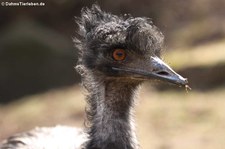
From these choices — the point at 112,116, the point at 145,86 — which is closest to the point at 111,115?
the point at 112,116

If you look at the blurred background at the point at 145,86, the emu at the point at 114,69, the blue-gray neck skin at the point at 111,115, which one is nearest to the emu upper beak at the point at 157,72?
the emu at the point at 114,69

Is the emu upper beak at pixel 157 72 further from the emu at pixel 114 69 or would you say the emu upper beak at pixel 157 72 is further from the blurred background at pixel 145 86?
the blurred background at pixel 145 86

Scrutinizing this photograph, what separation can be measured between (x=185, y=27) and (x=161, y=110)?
2623 millimetres

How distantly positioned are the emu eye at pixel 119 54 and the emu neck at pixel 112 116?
19 cm

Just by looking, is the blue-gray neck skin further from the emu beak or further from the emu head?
the emu beak

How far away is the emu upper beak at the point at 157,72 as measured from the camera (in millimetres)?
4039

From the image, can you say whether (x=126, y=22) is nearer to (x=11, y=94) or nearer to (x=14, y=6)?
(x=11, y=94)

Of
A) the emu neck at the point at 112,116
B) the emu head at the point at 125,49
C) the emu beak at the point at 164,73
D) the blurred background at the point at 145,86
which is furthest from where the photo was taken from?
the blurred background at the point at 145,86

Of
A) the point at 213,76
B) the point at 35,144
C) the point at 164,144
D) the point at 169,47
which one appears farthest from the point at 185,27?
the point at 35,144

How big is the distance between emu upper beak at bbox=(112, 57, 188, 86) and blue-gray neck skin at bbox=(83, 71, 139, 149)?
0.14 meters

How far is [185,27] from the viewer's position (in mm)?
10742

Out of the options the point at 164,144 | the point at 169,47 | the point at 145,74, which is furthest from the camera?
the point at 169,47

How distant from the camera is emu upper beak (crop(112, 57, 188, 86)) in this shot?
4039 mm

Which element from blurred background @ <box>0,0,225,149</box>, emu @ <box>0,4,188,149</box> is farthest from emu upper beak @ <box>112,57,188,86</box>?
blurred background @ <box>0,0,225,149</box>
